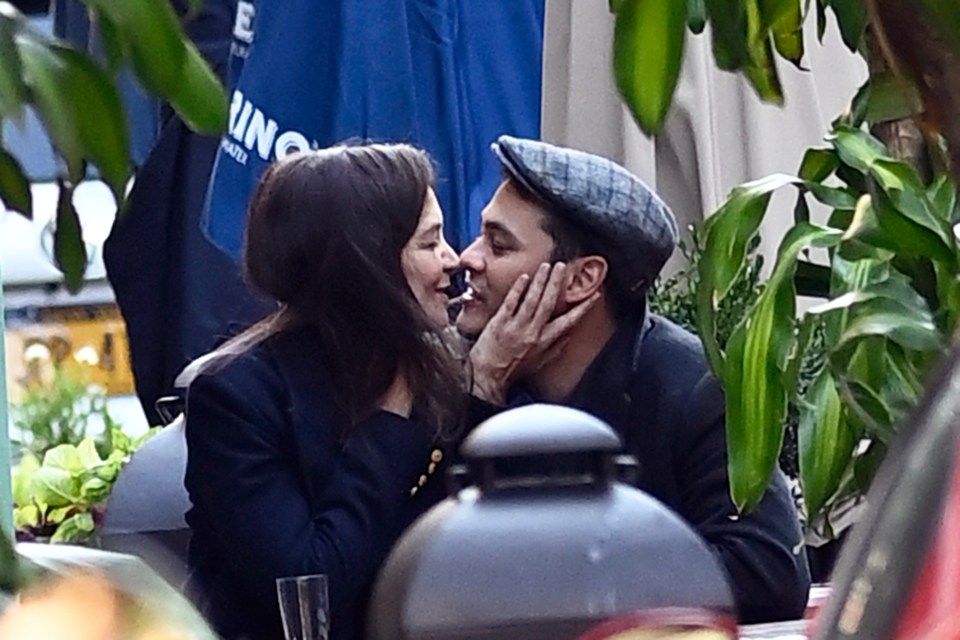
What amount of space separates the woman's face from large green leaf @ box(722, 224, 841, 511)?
1.01m

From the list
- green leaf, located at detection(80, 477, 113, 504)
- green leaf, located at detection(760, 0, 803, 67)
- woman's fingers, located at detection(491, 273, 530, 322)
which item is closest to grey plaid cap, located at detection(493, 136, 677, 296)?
woman's fingers, located at detection(491, 273, 530, 322)

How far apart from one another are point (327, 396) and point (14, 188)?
1519mm

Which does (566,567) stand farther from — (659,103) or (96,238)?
(96,238)

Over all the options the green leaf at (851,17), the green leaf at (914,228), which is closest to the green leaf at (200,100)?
the green leaf at (851,17)

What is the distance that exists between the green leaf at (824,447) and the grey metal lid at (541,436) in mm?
557

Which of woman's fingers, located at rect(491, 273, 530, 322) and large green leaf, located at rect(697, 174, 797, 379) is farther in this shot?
woman's fingers, located at rect(491, 273, 530, 322)

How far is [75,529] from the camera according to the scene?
2102 mm

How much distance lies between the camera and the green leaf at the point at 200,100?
20.3 inches

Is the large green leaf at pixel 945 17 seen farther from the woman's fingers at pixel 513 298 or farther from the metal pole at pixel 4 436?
the woman's fingers at pixel 513 298

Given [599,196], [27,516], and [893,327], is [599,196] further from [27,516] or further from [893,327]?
[893,327]

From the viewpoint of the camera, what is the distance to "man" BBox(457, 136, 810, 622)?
189cm

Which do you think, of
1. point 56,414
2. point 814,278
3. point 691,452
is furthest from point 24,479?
point 814,278

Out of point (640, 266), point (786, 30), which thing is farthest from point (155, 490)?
point (786, 30)

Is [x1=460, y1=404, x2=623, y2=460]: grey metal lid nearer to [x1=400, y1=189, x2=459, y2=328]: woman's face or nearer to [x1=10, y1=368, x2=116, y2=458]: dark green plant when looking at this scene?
[x1=400, y1=189, x2=459, y2=328]: woman's face
